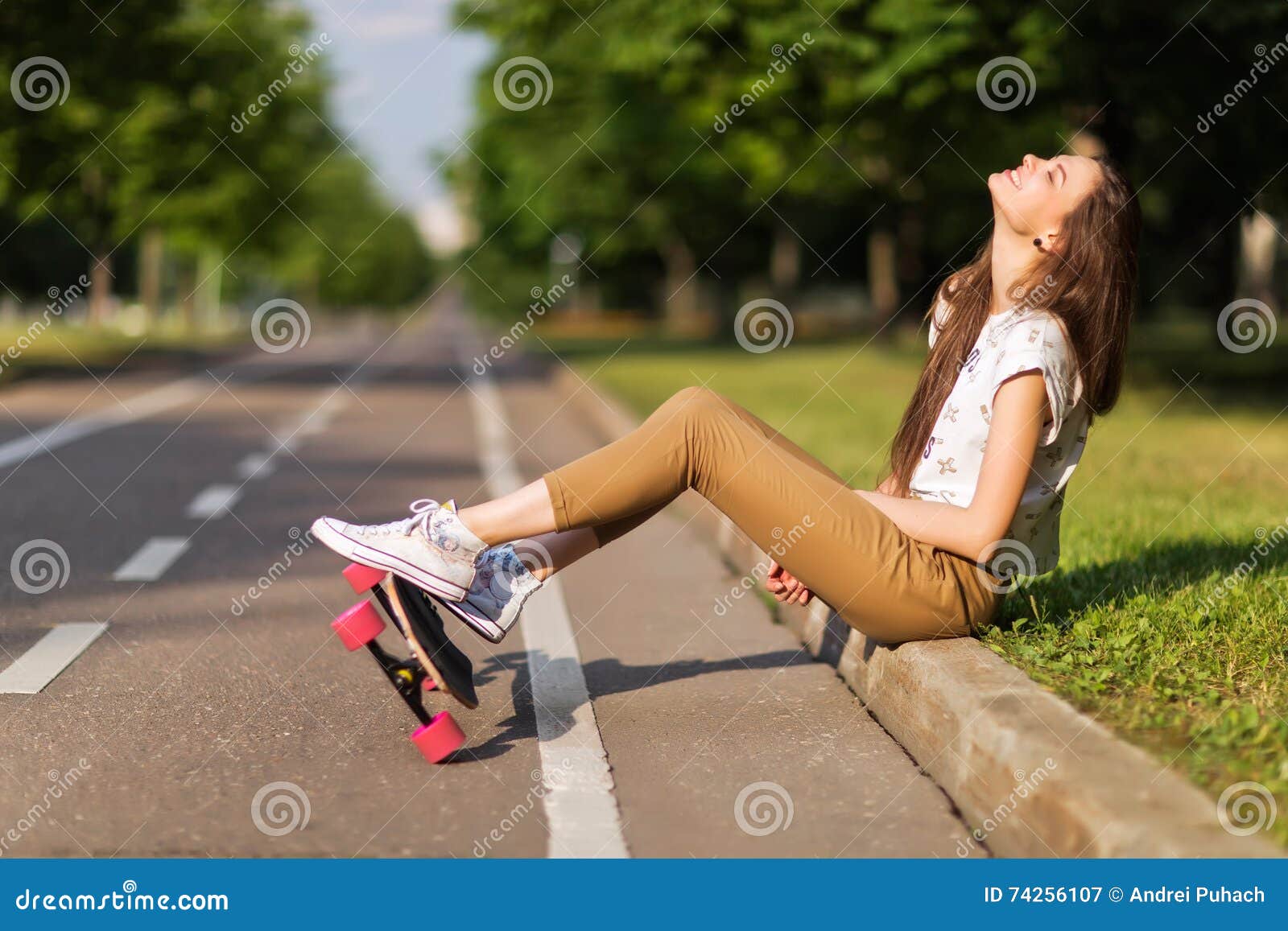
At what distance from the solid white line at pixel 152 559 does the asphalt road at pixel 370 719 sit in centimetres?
2

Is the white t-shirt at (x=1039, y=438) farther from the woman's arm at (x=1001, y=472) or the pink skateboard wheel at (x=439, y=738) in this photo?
the pink skateboard wheel at (x=439, y=738)

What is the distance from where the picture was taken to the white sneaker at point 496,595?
12.3 ft

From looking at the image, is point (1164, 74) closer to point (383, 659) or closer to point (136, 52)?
point (383, 659)

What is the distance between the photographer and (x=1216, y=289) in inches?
1101

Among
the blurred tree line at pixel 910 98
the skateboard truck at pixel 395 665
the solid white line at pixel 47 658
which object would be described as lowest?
the solid white line at pixel 47 658

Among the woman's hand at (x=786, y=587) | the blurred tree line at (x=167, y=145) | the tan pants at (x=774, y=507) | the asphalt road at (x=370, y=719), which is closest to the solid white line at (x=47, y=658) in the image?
the asphalt road at (x=370, y=719)

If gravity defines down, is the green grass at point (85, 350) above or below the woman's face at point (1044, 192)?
below

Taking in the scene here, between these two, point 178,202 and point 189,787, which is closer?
point 189,787

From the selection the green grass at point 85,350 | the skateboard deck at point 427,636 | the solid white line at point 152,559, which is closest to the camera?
the skateboard deck at point 427,636

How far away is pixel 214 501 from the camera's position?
8562 millimetres

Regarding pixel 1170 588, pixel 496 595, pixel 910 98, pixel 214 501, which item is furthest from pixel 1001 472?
pixel 910 98

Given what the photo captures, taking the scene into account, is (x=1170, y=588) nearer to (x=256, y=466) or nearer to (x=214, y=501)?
(x=214, y=501)

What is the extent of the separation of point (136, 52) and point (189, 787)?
1787cm
